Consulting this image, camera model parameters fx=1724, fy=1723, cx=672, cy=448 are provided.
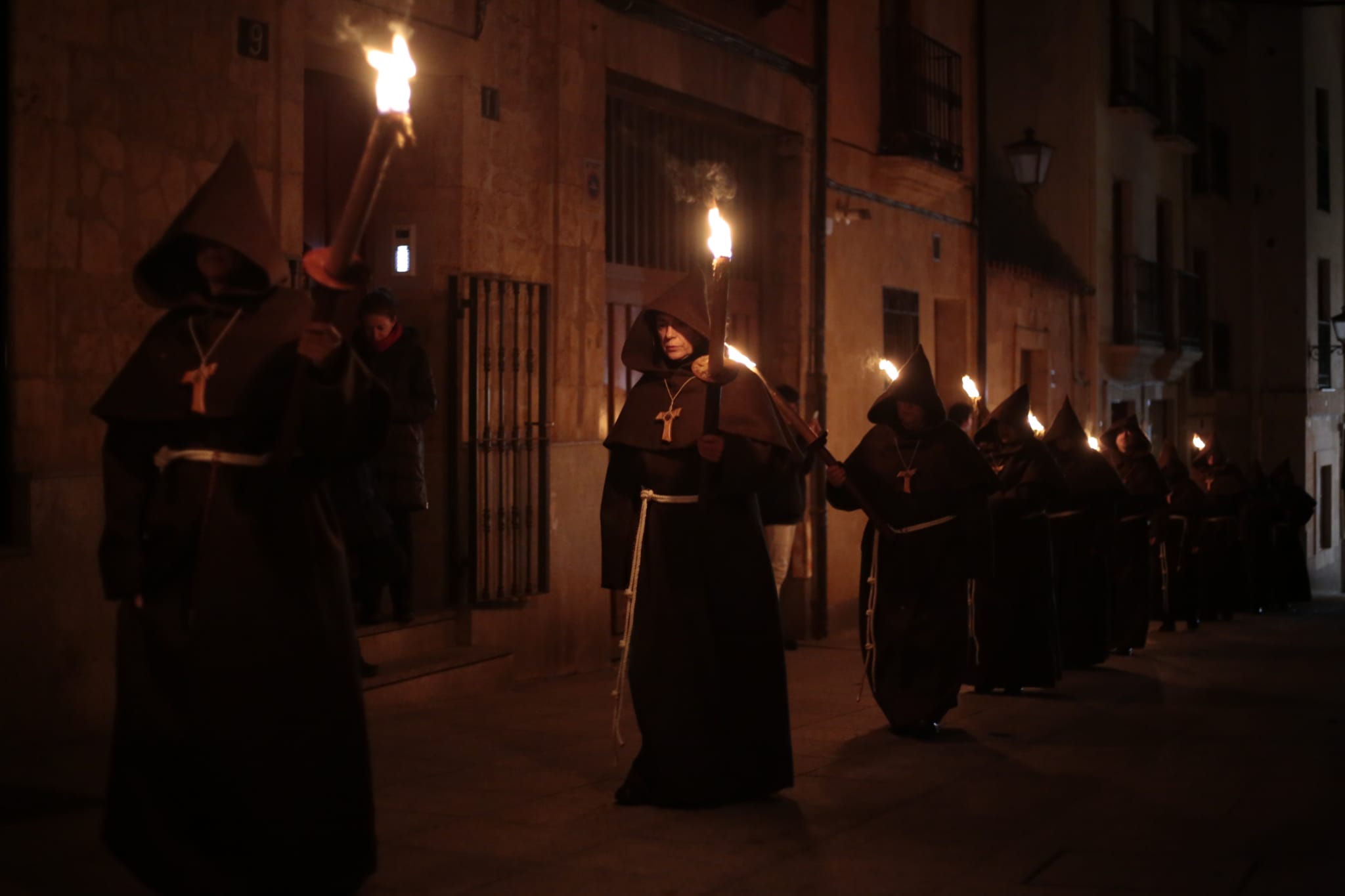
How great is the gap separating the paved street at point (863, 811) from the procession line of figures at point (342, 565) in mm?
472

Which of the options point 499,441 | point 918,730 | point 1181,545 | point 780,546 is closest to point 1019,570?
point 780,546

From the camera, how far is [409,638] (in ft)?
33.2

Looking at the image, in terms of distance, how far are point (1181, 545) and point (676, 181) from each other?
7.59m

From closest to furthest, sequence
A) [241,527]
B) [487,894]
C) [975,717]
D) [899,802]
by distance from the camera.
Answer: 1. [241,527]
2. [487,894]
3. [899,802]
4. [975,717]

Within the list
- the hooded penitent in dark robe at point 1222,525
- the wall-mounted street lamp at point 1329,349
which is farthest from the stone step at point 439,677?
the wall-mounted street lamp at point 1329,349

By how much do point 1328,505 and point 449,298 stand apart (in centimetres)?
2918

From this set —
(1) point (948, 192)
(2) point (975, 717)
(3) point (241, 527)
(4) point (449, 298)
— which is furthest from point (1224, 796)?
(1) point (948, 192)

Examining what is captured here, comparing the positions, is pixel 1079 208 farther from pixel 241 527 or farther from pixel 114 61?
pixel 241 527

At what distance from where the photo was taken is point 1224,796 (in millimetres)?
7379

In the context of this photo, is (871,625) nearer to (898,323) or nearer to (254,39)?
(254,39)

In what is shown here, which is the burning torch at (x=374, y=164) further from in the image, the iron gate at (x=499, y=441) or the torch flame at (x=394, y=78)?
the iron gate at (x=499, y=441)

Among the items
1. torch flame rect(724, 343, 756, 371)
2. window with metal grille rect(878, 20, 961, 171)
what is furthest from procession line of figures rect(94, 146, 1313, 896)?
window with metal grille rect(878, 20, 961, 171)

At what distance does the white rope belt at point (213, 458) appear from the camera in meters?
5.09

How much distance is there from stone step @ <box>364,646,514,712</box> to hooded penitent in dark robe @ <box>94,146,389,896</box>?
3.93 meters
